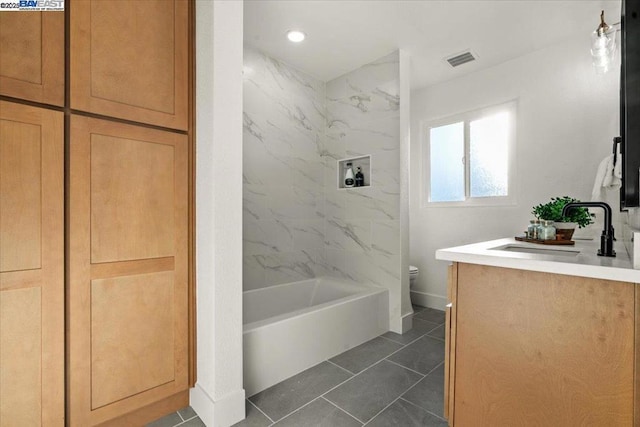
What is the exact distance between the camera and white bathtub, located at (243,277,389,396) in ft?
6.17

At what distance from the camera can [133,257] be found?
149 cm

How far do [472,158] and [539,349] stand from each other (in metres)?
2.61

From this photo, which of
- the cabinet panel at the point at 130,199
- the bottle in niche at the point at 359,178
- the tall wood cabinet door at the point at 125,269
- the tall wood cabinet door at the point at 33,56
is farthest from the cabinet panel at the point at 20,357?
the bottle in niche at the point at 359,178

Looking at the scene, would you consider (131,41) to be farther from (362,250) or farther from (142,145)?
(362,250)

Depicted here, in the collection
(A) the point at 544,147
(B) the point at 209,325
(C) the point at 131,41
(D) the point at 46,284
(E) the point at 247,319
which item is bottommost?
(E) the point at 247,319

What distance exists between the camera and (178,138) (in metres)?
1.63

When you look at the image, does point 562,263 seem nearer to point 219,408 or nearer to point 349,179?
point 219,408

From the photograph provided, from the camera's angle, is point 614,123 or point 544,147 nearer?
point 614,123

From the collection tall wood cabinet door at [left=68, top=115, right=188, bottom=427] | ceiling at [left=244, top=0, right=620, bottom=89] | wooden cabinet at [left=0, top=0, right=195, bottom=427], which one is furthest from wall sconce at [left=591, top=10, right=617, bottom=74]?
tall wood cabinet door at [left=68, top=115, right=188, bottom=427]

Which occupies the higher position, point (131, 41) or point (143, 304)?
point (131, 41)

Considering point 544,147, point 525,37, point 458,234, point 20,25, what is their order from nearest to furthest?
1. point 20,25
2. point 525,37
3. point 544,147
4. point 458,234

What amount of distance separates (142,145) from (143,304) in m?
0.80

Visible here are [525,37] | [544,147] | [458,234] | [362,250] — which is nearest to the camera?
[525,37]

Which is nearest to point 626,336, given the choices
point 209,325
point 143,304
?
point 209,325
